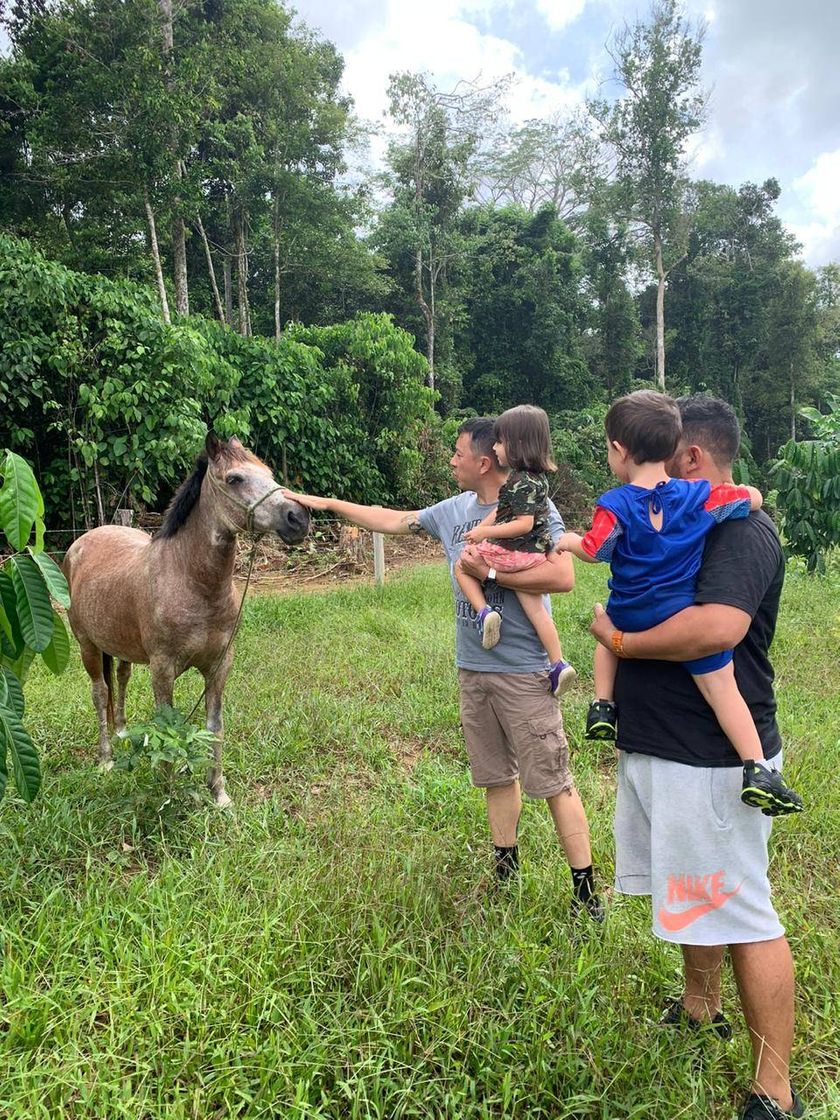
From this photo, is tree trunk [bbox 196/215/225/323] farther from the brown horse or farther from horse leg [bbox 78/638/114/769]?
the brown horse

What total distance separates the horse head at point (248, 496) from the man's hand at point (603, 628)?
148cm

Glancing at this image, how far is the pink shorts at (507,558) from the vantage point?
7.52 feet

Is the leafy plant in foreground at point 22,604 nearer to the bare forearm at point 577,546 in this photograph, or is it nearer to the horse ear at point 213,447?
the horse ear at point 213,447

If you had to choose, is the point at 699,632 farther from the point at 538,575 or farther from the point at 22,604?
the point at 22,604

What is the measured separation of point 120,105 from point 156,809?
12.5m

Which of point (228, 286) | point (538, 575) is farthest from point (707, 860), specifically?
point (228, 286)

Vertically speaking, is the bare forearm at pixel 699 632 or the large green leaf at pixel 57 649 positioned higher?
the bare forearm at pixel 699 632

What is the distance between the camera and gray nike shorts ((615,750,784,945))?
154 cm

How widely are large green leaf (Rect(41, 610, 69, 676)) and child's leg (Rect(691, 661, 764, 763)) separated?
1.82 meters

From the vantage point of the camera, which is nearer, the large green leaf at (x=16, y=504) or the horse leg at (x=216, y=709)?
the large green leaf at (x=16, y=504)

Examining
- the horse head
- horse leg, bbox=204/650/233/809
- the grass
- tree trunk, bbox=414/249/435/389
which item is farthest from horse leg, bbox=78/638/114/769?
tree trunk, bbox=414/249/435/389

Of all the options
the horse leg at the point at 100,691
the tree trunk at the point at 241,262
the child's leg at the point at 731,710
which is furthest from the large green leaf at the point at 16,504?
the tree trunk at the point at 241,262

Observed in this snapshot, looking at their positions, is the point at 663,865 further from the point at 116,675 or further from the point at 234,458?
the point at 116,675

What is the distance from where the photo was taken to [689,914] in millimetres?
1574
